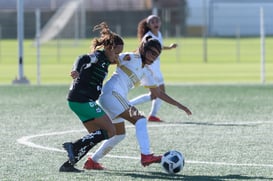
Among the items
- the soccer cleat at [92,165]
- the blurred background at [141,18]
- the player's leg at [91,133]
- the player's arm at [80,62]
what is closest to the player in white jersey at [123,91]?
the soccer cleat at [92,165]

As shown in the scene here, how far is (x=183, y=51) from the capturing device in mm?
41969

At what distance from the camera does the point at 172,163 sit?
381 inches

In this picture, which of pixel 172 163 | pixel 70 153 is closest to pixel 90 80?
pixel 70 153

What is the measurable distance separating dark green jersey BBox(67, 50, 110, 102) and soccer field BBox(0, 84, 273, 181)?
2.74ft

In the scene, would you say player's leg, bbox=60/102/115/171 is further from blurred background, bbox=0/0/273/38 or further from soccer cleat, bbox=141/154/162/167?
blurred background, bbox=0/0/273/38

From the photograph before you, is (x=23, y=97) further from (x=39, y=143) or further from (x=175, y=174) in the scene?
(x=175, y=174)

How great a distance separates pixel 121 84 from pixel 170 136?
313 centimetres

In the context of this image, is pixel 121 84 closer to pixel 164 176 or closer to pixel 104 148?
pixel 104 148

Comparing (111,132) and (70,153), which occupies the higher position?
(111,132)

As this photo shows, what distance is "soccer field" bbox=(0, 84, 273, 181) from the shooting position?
32.1 feet

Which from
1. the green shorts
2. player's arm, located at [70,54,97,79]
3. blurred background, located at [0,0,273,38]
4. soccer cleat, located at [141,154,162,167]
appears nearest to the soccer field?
soccer cleat, located at [141,154,162,167]

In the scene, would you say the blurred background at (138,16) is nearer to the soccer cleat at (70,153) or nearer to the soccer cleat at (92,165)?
the soccer cleat at (92,165)

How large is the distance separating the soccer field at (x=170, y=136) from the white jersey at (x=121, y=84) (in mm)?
686

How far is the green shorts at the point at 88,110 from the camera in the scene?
32.5ft
